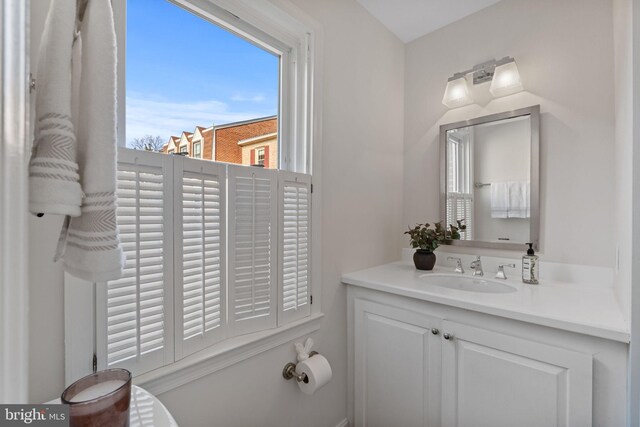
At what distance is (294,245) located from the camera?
53.5 inches

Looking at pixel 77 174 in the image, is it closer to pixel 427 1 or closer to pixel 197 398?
pixel 197 398

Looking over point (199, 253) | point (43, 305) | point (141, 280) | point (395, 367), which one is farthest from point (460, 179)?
point (43, 305)

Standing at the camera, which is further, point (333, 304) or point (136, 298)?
point (333, 304)

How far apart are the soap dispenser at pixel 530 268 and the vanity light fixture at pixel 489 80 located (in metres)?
0.89

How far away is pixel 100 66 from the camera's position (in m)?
0.51

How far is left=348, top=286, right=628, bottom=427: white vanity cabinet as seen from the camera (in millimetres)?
961

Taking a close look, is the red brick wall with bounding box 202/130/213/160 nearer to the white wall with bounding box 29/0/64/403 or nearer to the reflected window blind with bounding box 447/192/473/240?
the white wall with bounding box 29/0/64/403

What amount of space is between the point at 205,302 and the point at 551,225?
5.58ft

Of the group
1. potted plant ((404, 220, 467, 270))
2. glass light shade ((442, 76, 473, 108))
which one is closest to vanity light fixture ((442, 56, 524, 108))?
glass light shade ((442, 76, 473, 108))

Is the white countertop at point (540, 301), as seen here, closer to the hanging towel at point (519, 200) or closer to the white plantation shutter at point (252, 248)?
the hanging towel at point (519, 200)

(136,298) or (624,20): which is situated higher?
(624,20)

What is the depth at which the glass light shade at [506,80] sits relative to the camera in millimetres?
1597

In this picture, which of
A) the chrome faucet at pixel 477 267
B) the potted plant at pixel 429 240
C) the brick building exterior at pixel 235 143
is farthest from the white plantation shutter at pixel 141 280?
the chrome faucet at pixel 477 267

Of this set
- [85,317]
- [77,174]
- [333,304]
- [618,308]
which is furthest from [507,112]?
[85,317]
